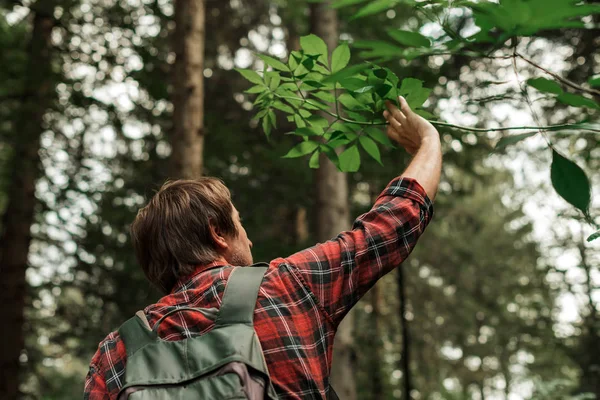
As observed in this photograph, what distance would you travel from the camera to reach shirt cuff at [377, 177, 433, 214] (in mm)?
1802

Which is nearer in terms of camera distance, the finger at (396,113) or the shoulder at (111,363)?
the shoulder at (111,363)

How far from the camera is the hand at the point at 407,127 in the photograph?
6.18 ft

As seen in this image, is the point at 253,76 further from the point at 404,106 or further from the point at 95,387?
the point at 95,387

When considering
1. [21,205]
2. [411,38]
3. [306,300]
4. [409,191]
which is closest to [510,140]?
[411,38]

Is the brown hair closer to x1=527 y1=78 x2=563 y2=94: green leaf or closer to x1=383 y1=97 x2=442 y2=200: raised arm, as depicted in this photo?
x1=383 y1=97 x2=442 y2=200: raised arm

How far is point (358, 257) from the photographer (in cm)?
172

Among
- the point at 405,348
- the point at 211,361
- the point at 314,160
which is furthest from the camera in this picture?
the point at 405,348

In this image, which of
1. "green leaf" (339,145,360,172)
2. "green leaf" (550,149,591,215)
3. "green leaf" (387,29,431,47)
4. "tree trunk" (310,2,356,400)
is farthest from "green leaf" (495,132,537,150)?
"tree trunk" (310,2,356,400)

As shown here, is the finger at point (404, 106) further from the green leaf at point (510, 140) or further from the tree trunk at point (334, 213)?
the tree trunk at point (334, 213)

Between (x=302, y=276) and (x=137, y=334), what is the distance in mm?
472

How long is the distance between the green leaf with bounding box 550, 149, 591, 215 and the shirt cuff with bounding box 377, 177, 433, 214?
47 centimetres

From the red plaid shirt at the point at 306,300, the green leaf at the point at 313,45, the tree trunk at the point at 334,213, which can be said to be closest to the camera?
the red plaid shirt at the point at 306,300

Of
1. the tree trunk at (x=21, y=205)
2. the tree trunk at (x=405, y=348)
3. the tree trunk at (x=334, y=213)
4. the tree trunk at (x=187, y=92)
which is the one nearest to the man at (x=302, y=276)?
the tree trunk at (x=187, y=92)

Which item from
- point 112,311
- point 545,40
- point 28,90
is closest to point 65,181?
point 28,90
